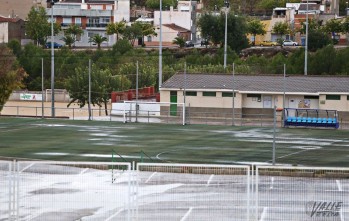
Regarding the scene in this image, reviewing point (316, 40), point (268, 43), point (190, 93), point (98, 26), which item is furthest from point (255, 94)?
point (98, 26)

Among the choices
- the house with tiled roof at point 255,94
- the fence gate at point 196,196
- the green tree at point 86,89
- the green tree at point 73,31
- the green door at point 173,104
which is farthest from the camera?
the green tree at point 73,31

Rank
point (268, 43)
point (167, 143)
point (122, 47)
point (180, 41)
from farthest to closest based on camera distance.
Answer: point (268, 43), point (180, 41), point (122, 47), point (167, 143)

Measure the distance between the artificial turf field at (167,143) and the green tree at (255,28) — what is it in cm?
6878

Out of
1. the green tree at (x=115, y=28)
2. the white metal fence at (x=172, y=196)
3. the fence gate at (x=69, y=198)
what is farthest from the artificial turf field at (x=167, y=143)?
the green tree at (x=115, y=28)

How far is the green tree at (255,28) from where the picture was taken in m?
132

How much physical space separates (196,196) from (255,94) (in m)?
37.6

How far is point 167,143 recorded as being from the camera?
53688 mm

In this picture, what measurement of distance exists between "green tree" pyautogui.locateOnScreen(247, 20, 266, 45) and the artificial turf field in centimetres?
6878

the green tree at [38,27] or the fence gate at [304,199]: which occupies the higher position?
the green tree at [38,27]

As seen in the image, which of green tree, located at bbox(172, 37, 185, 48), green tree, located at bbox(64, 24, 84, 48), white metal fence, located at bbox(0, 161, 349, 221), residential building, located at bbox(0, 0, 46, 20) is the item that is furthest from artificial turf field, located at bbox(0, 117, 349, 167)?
residential building, located at bbox(0, 0, 46, 20)

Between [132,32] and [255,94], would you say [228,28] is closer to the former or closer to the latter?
[132,32]

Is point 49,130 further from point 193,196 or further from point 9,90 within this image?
point 193,196

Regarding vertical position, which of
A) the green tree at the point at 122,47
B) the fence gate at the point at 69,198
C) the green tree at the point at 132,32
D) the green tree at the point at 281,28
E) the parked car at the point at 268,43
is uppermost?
the green tree at the point at 281,28

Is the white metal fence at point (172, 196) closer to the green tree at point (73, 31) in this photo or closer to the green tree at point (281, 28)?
the green tree at point (73, 31)
